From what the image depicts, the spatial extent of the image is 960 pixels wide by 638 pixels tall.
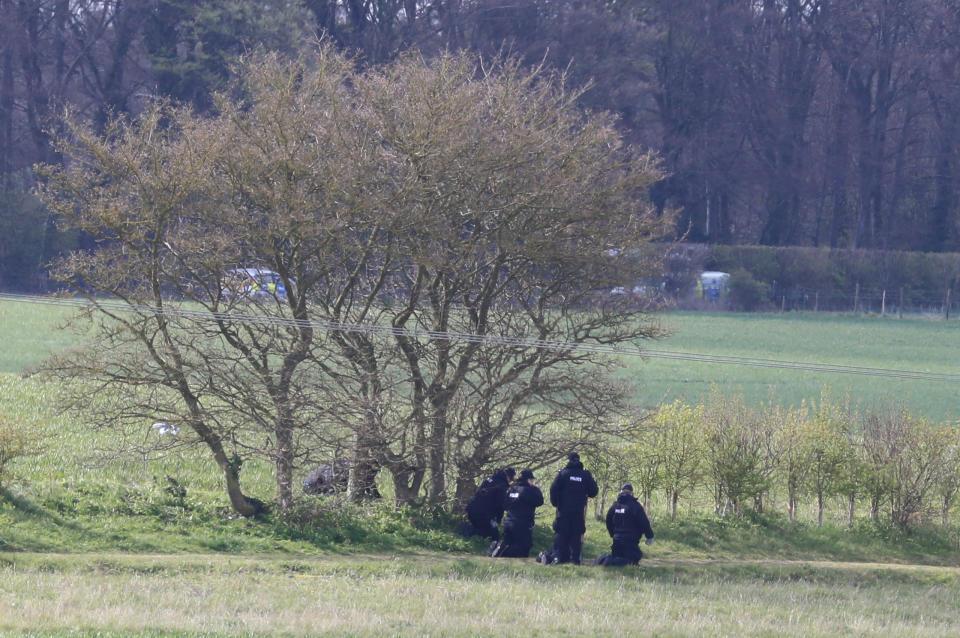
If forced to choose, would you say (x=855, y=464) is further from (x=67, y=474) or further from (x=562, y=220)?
(x=67, y=474)

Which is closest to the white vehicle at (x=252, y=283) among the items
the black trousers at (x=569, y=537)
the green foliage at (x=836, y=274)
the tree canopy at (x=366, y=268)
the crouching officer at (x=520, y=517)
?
the tree canopy at (x=366, y=268)

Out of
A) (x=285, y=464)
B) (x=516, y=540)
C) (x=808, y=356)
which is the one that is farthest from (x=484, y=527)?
(x=808, y=356)

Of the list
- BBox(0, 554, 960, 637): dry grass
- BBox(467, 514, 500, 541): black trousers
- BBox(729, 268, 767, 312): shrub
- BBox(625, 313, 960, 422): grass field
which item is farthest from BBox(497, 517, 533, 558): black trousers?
BBox(729, 268, 767, 312): shrub

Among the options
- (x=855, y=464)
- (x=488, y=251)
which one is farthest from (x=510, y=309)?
(x=855, y=464)

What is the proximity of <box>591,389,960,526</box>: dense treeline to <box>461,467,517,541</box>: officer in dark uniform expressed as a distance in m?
2.79

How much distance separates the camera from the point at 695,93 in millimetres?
68125

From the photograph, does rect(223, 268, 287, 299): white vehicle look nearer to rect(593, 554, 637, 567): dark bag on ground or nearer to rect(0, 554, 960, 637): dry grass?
rect(0, 554, 960, 637): dry grass

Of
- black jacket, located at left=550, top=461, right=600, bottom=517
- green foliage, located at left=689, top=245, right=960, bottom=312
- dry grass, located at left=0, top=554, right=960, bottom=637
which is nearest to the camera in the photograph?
dry grass, located at left=0, top=554, right=960, bottom=637

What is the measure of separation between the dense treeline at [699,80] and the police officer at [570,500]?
39.5 m

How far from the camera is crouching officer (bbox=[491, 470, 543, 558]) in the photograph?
49.6ft

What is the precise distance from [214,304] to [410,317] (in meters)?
3.19

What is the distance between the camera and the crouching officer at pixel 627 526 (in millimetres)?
14508

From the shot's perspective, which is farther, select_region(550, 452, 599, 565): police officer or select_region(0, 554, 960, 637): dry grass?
select_region(550, 452, 599, 565): police officer

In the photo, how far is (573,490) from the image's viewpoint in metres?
14.7
